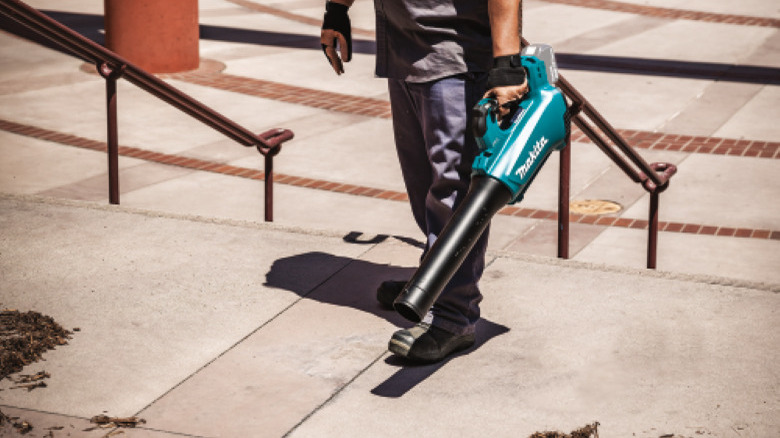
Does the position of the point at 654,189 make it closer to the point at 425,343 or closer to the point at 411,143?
the point at 411,143

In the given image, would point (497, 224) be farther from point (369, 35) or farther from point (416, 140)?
point (369, 35)

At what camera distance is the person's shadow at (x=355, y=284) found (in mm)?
3836

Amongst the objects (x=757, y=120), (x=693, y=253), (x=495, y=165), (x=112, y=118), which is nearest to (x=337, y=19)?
(x=495, y=165)

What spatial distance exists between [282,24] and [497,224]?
312 inches

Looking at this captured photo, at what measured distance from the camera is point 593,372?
3744 mm

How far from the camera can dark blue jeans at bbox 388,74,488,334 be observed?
12.2ft

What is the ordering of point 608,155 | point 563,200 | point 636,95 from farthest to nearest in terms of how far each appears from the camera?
1. point 636,95
2. point 608,155
3. point 563,200

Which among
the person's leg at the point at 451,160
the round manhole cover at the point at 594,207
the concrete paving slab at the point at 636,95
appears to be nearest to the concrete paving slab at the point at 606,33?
the concrete paving slab at the point at 636,95

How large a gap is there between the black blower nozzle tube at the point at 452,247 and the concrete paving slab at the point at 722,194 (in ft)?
15.3

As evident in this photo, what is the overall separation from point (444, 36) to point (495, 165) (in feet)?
1.88

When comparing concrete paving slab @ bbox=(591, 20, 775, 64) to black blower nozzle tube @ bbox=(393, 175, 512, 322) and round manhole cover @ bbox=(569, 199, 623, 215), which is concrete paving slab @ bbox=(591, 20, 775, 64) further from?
black blower nozzle tube @ bbox=(393, 175, 512, 322)

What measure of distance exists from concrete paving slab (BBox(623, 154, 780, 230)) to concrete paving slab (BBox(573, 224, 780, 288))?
0.36 meters

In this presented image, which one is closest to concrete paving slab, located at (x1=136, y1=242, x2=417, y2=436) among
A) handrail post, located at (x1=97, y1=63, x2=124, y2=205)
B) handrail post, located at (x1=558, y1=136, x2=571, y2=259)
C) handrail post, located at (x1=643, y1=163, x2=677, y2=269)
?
handrail post, located at (x1=558, y1=136, x2=571, y2=259)

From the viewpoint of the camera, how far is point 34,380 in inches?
143
